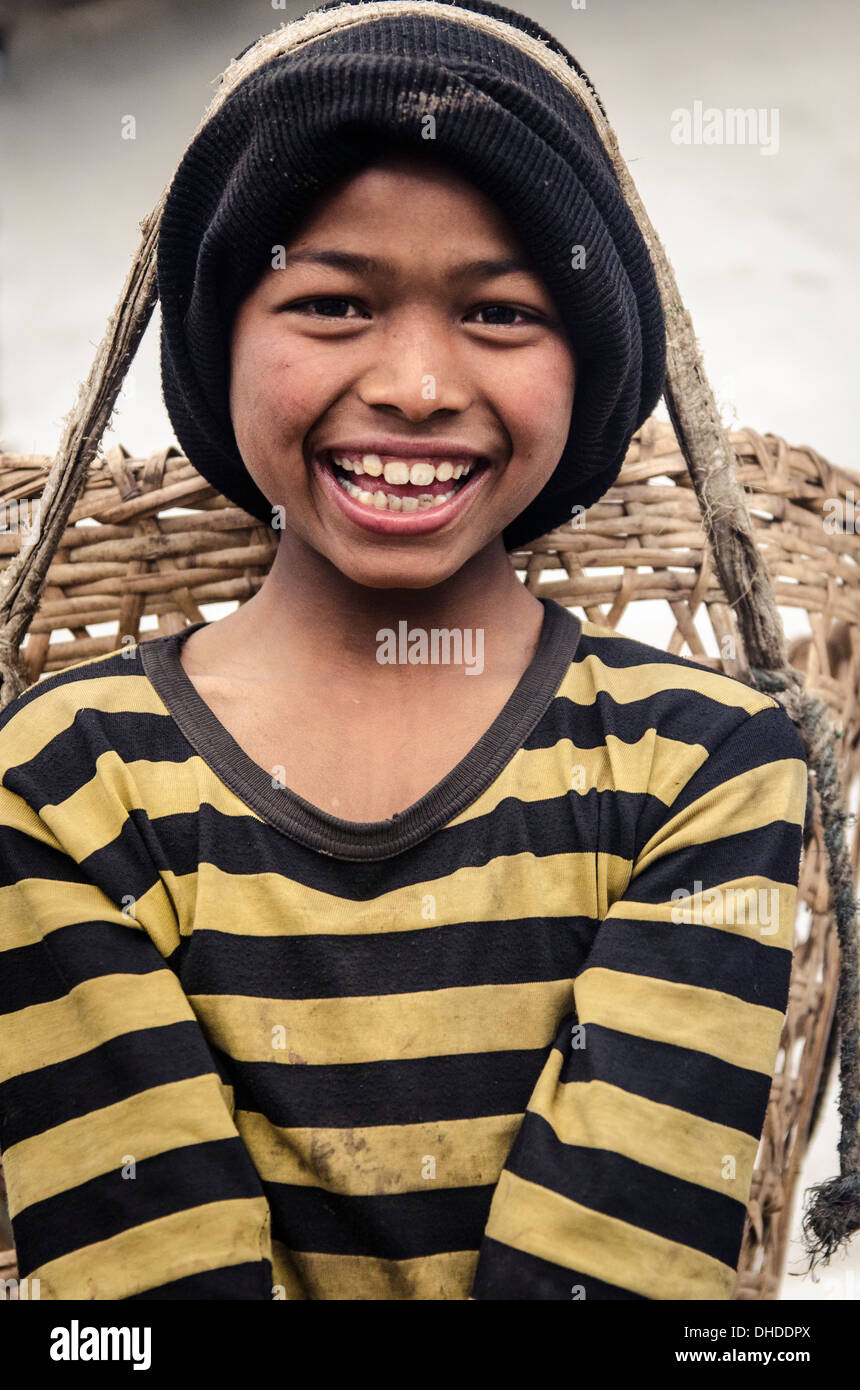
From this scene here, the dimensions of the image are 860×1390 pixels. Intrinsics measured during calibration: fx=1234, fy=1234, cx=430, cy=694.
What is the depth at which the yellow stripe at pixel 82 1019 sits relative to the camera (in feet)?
2.81

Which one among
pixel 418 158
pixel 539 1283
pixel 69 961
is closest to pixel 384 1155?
pixel 539 1283

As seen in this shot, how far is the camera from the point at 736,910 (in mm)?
884

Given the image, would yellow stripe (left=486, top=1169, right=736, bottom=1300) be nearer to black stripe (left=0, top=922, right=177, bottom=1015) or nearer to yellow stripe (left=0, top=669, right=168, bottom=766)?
black stripe (left=0, top=922, right=177, bottom=1015)

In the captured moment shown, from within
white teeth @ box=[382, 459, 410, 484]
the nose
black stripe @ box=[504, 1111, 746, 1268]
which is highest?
the nose

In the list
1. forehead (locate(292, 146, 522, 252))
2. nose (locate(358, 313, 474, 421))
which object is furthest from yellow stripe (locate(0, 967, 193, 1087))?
forehead (locate(292, 146, 522, 252))

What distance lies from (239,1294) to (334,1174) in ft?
0.36

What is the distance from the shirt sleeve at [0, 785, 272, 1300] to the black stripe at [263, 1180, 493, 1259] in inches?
2.3

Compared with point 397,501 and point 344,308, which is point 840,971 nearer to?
point 397,501

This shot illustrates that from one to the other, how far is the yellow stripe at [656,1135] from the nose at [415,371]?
481 mm

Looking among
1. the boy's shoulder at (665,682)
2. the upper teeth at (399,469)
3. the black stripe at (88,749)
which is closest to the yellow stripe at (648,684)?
the boy's shoulder at (665,682)

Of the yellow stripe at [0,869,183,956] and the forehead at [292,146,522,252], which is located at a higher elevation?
the forehead at [292,146,522,252]

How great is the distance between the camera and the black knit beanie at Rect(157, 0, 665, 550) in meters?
0.82
